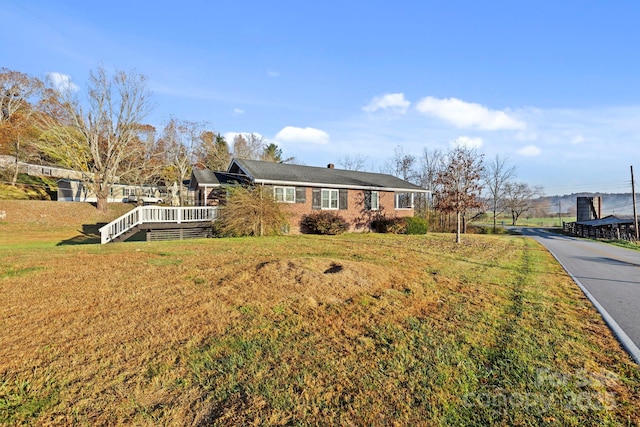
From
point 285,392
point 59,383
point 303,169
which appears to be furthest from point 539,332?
point 303,169

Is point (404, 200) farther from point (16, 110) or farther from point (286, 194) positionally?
point (16, 110)

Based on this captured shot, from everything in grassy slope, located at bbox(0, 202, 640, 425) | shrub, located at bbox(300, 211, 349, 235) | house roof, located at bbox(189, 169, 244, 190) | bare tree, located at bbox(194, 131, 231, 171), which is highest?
bare tree, located at bbox(194, 131, 231, 171)

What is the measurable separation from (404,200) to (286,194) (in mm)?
10763

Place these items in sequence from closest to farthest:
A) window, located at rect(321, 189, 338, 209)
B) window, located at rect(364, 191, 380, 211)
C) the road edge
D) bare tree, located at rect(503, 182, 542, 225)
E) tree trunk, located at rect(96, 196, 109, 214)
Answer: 1. the road edge
2. window, located at rect(321, 189, 338, 209)
3. window, located at rect(364, 191, 380, 211)
4. tree trunk, located at rect(96, 196, 109, 214)
5. bare tree, located at rect(503, 182, 542, 225)

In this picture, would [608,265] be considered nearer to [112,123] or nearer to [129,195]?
[112,123]

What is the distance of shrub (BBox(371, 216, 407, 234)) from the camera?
20.7 metres

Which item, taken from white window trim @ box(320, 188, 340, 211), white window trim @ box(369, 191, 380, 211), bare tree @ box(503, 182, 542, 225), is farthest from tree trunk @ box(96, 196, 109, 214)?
bare tree @ box(503, 182, 542, 225)

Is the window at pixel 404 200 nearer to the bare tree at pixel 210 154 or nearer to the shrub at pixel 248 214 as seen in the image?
the shrub at pixel 248 214

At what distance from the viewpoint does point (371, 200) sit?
2206cm

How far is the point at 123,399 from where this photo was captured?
2.67 metres

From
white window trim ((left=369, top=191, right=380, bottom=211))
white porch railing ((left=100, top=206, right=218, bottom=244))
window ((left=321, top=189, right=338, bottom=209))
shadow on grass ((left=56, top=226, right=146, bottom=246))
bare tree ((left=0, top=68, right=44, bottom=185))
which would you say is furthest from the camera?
bare tree ((left=0, top=68, right=44, bottom=185))

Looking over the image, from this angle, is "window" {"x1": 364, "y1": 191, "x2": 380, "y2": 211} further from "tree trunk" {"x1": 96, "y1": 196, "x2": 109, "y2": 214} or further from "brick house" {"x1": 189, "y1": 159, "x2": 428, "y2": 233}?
"tree trunk" {"x1": 96, "y1": 196, "x2": 109, "y2": 214}

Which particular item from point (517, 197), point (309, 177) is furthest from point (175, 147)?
point (517, 197)

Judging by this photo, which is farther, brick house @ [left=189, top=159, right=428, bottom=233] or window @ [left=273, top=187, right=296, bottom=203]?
brick house @ [left=189, top=159, right=428, bottom=233]
